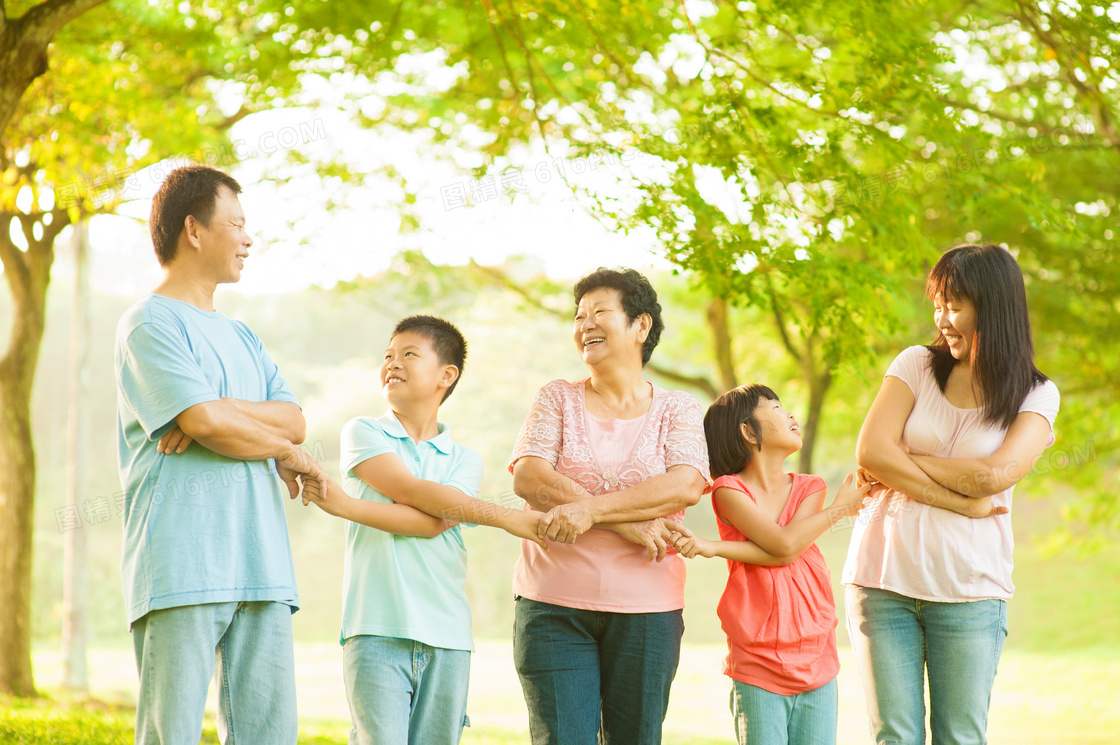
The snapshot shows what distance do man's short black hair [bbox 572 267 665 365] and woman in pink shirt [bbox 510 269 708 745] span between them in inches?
0.8

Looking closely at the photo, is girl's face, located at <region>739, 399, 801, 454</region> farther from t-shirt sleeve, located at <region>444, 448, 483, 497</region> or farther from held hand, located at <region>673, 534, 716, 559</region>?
t-shirt sleeve, located at <region>444, 448, 483, 497</region>

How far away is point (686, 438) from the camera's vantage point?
2.68 meters

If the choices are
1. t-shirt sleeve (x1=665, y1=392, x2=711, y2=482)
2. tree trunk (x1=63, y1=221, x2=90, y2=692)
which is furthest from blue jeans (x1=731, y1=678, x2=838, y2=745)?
tree trunk (x1=63, y1=221, x2=90, y2=692)

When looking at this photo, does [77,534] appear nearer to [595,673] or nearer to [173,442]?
[173,442]

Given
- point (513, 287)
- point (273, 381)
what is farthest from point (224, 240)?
point (513, 287)

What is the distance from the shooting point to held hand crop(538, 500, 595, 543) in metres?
2.47

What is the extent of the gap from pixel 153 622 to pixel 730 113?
10.2 ft

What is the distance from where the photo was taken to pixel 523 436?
8.93 feet

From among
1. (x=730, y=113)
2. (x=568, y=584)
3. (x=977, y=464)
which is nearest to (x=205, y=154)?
(x=730, y=113)

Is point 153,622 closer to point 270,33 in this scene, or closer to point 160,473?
point 160,473

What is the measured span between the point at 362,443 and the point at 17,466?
17.9ft

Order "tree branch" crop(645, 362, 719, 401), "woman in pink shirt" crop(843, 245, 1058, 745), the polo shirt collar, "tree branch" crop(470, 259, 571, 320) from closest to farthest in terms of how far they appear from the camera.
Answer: "woman in pink shirt" crop(843, 245, 1058, 745) < the polo shirt collar < "tree branch" crop(645, 362, 719, 401) < "tree branch" crop(470, 259, 571, 320)

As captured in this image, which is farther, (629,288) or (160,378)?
(629,288)

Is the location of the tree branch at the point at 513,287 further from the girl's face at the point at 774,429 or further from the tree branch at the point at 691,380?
the girl's face at the point at 774,429
